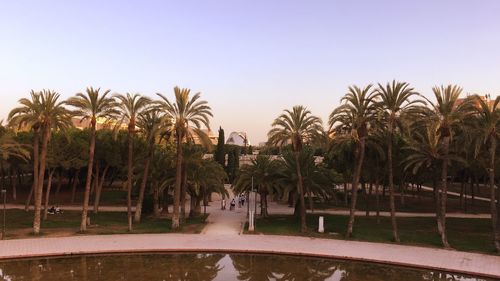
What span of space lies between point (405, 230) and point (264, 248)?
14106mm

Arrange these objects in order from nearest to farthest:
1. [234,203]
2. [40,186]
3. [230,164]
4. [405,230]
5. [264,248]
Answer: [264,248]
[40,186]
[405,230]
[234,203]
[230,164]

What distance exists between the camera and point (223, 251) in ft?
87.8

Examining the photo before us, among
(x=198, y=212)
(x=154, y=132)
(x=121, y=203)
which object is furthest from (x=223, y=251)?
(x=121, y=203)

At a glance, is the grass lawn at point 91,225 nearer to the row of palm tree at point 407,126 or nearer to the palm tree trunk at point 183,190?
the palm tree trunk at point 183,190

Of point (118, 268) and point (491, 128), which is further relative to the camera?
point (491, 128)

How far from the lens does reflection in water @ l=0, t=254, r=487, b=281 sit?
21.1 meters

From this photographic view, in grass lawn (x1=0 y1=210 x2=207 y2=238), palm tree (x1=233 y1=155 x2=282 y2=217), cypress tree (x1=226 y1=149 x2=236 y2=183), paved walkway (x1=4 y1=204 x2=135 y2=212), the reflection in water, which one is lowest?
the reflection in water

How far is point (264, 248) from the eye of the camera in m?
27.4

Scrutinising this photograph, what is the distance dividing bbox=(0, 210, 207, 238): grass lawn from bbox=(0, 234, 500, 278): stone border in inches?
85.0

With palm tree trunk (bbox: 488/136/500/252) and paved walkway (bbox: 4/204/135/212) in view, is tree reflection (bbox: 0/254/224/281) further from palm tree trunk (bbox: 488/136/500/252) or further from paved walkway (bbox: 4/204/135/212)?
paved walkway (bbox: 4/204/135/212)

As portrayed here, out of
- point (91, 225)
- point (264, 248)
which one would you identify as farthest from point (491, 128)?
point (91, 225)

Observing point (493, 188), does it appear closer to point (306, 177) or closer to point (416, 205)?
point (306, 177)

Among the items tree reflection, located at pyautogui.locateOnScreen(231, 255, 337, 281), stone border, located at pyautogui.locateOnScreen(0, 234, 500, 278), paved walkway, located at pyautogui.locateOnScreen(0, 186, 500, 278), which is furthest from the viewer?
paved walkway, located at pyautogui.locateOnScreen(0, 186, 500, 278)

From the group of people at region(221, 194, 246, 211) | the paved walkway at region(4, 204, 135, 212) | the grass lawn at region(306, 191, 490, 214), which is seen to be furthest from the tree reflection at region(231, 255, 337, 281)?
the paved walkway at region(4, 204, 135, 212)
